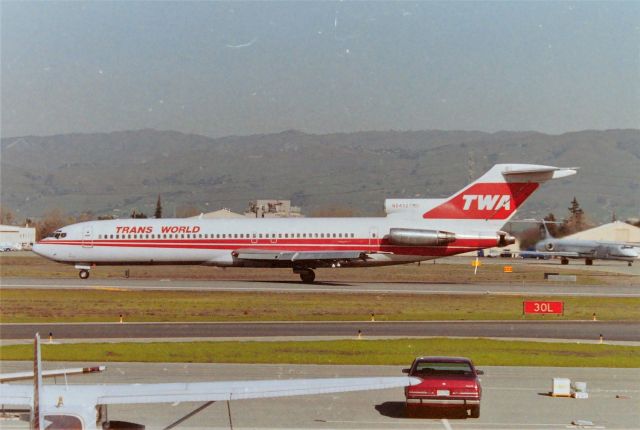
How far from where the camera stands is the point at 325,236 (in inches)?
2628

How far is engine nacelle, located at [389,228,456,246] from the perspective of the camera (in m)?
64.8

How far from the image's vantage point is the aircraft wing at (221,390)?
11.5 meters

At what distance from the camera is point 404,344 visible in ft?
115

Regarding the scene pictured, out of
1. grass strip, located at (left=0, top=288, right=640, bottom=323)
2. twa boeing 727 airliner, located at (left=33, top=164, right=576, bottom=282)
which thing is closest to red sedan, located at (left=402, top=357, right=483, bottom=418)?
grass strip, located at (left=0, top=288, right=640, bottom=323)

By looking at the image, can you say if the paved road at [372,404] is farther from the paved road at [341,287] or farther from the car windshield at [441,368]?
the paved road at [341,287]

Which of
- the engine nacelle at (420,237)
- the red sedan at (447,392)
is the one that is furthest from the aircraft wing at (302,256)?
the red sedan at (447,392)

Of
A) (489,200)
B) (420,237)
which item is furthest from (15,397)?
(489,200)

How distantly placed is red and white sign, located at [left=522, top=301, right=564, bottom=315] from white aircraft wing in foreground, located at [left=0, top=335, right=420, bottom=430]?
121 feet

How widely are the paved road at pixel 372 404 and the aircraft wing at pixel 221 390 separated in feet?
27.7

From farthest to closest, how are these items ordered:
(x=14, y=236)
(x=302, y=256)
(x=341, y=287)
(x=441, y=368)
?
1. (x=14, y=236)
2. (x=302, y=256)
3. (x=341, y=287)
4. (x=441, y=368)

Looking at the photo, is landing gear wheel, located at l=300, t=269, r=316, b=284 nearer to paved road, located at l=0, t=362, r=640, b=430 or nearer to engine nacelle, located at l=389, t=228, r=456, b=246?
engine nacelle, located at l=389, t=228, r=456, b=246

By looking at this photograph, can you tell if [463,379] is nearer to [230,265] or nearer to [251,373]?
[251,373]

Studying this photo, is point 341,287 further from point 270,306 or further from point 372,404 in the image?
point 372,404

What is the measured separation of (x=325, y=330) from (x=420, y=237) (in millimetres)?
26217
